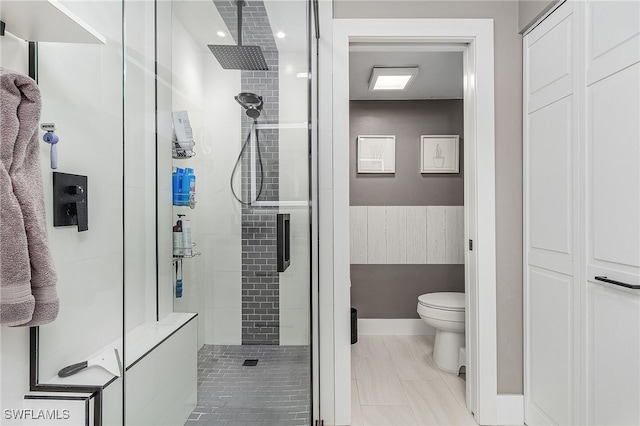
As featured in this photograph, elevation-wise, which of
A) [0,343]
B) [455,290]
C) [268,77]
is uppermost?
[268,77]

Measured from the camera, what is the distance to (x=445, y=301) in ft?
8.82

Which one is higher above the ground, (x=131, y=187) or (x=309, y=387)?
(x=131, y=187)

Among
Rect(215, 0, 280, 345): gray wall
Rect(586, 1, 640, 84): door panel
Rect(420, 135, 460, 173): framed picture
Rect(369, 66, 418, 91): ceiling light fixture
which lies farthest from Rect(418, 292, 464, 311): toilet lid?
Rect(215, 0, 280, 345): gray wall

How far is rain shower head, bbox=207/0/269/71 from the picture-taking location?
2.49 feet

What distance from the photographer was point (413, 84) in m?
3.20

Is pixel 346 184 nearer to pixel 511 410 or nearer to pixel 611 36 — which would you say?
pixel 611 36

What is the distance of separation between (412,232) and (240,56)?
2.94 meters

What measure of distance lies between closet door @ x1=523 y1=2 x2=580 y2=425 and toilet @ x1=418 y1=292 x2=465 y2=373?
621mm

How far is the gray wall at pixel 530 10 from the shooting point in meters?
1.77

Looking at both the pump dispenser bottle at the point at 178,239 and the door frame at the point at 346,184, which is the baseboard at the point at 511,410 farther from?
the pump dispenser bottle at the point at 178,239

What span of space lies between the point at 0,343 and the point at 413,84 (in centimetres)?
314

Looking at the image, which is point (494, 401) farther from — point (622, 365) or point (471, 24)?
point (471, 24)

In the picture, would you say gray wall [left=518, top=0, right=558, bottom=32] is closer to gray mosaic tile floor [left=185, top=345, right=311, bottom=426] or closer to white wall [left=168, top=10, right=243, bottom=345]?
white wall [left=168, top=10, right=243, bottom=345]

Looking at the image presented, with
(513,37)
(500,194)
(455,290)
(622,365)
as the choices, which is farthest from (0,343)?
(455,290)
